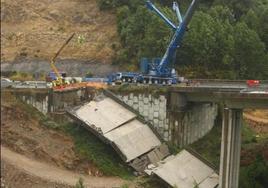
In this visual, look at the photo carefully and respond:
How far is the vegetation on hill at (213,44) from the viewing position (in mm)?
61625

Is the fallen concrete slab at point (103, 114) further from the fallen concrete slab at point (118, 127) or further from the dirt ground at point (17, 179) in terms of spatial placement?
the dirt ground at point (17, 179)

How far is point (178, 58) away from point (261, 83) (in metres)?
14.5

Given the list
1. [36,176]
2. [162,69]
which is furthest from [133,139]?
[36,176]

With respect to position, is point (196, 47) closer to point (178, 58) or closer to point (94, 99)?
point (178, 58)

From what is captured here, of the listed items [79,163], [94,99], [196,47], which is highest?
[196,47]

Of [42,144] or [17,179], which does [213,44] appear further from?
[17,179]

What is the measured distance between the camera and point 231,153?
140 ft

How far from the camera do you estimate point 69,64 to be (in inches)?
2753

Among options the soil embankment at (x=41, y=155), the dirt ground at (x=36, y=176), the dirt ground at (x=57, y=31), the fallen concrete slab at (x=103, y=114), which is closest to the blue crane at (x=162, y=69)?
the fallen concrete slab at (x=103, y=114)

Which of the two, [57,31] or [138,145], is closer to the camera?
[138,145]

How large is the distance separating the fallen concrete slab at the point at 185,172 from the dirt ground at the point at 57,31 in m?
25.7

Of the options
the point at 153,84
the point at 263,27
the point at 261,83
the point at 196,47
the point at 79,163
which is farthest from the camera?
the point at 263,27

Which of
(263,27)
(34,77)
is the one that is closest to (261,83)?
(263,27)

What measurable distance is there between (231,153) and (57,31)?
127ft
